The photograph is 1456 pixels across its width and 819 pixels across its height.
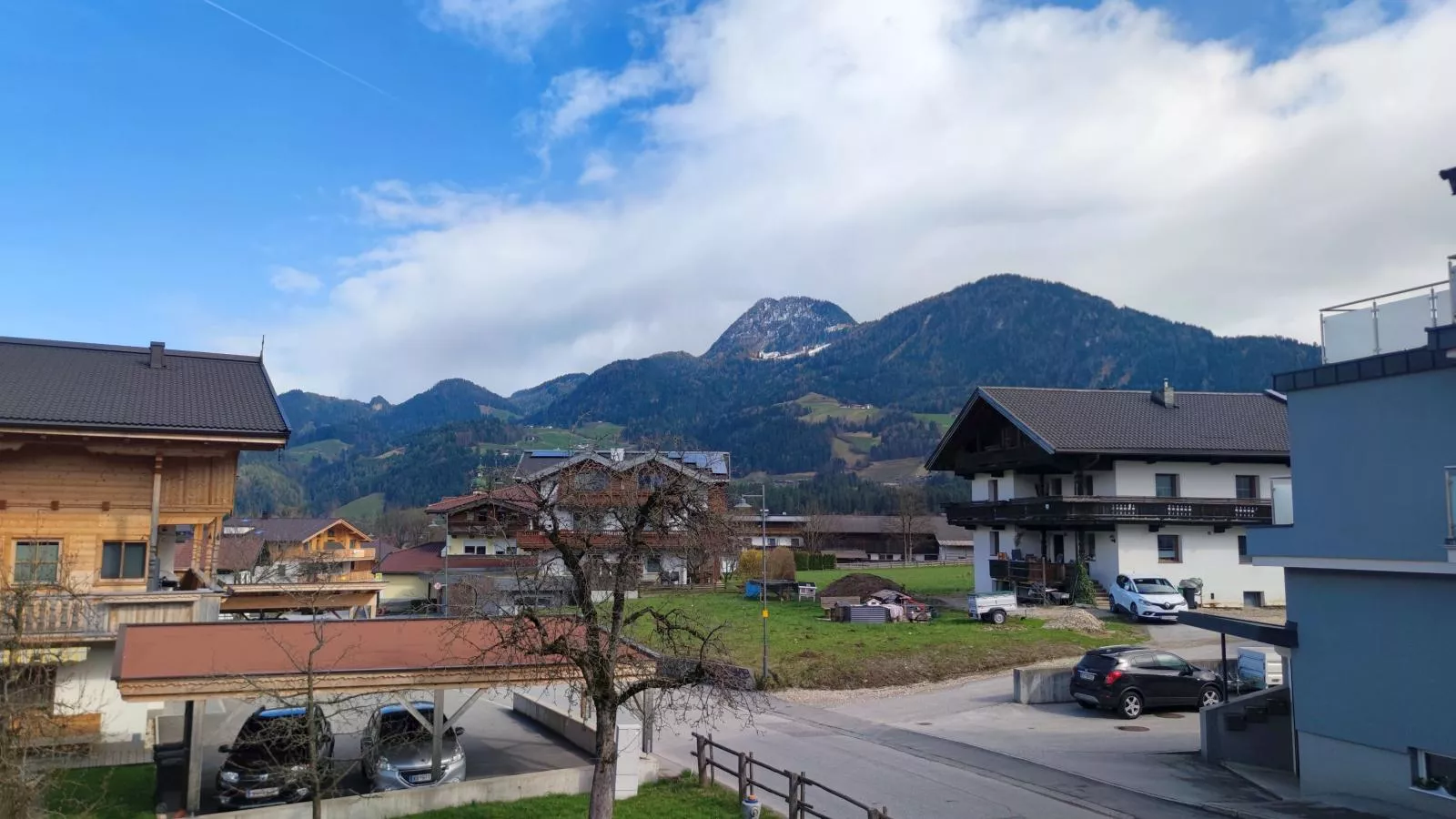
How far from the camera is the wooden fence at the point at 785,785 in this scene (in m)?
14.8

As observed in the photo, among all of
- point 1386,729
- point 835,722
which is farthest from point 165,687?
point 1386,729

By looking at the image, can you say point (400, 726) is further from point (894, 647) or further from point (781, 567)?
point (781, 567)

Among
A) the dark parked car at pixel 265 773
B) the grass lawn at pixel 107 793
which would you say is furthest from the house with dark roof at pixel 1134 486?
the grass lawn at pixel 107 793

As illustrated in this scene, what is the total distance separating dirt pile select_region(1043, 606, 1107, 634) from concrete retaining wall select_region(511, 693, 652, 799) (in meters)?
18.0

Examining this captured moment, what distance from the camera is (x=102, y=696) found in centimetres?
2147

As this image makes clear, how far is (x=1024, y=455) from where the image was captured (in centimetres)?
4509

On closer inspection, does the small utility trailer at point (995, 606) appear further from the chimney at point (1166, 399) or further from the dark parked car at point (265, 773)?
the dark parked car at point (265, 773)

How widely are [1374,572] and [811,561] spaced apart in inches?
2598

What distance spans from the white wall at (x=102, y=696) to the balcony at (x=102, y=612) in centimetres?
58

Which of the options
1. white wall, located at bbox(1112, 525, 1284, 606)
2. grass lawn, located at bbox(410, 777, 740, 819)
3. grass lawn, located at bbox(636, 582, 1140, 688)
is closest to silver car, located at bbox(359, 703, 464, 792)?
grass lawn, located at bbox(410, 777, 740, 819)

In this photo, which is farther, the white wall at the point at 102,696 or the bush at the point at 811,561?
the bush at the point at 811,561

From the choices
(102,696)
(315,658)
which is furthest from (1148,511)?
(102,696)

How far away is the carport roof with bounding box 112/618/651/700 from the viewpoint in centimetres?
1535

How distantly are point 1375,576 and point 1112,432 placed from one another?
28212mm
